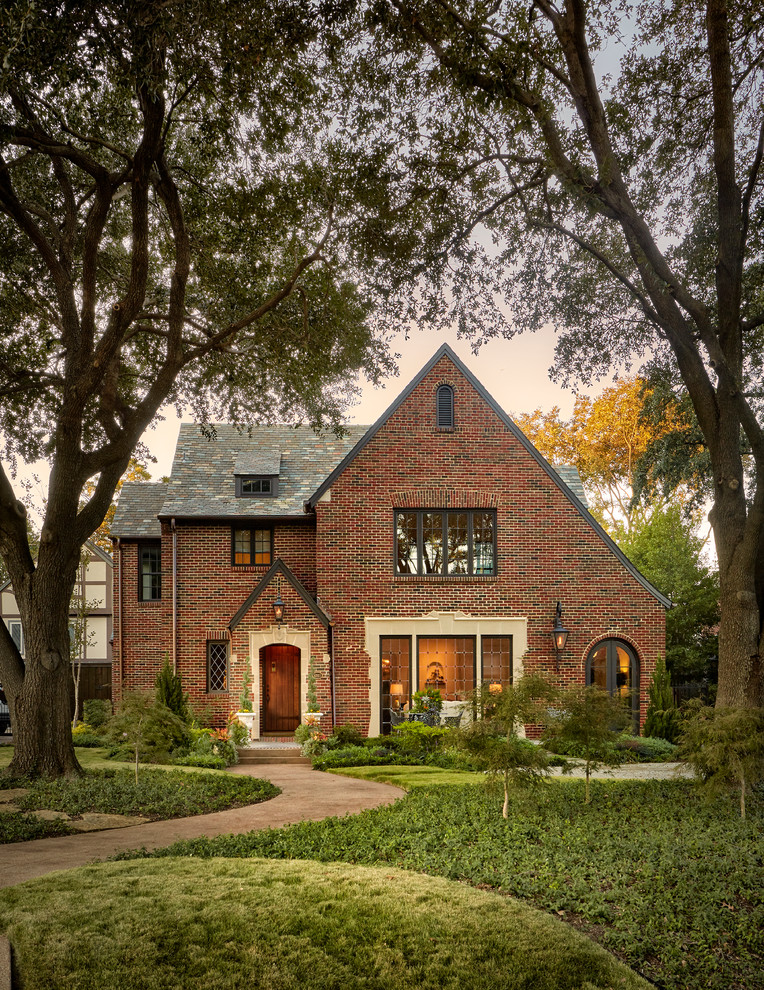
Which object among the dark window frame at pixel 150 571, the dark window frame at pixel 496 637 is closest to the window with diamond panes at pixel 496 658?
the dark window frame at pixel 496 637

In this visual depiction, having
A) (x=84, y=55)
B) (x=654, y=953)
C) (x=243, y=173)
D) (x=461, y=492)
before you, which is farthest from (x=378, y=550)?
(x=654, y=953)

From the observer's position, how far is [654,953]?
5.20m

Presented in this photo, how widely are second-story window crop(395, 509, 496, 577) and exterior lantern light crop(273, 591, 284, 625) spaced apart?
283 centimetres

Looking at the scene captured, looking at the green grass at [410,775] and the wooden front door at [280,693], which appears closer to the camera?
the green grass at [410,775]

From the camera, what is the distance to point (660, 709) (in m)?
17.1

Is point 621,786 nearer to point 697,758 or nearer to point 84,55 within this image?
point 697,758

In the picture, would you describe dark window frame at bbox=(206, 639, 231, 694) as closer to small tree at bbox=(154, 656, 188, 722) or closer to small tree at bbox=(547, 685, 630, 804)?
small tree at bbox=(154, 656, 188, 722)

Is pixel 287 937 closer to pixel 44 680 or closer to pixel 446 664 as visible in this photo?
pixel 44 680

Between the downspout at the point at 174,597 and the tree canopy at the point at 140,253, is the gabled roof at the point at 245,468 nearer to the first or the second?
the downspout at the point at 174,597

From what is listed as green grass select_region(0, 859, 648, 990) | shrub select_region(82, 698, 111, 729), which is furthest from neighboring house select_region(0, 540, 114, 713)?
green grass select_region(0, 859, 648, 990)

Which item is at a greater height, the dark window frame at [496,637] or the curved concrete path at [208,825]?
the dark window frame at [496,637]

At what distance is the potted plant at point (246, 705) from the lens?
16594mm

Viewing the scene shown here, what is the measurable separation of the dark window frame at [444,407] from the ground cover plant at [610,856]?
954cm

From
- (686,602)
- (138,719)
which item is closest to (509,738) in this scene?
(138,719)
